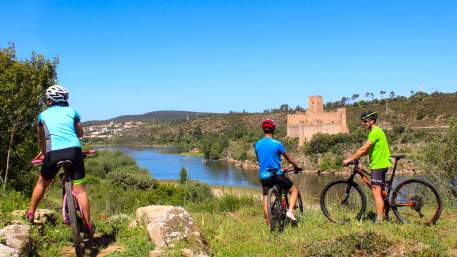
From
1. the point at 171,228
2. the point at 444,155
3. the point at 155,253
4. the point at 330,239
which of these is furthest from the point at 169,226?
the point at 444,155

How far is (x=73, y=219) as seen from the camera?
177 inches

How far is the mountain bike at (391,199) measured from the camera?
5.89m

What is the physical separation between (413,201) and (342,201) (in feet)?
3.46

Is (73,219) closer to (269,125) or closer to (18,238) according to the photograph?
(18,238)

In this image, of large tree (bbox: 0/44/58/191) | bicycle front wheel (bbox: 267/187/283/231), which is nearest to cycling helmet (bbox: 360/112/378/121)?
bicycle front wheel (bbox: 267/187/283/231)

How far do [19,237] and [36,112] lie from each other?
337 inches

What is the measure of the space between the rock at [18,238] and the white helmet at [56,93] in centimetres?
140

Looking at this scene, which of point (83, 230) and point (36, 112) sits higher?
point (36, 112)

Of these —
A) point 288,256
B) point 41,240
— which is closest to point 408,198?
point 288,256

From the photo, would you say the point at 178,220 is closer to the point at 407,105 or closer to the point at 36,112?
the point at 36,112

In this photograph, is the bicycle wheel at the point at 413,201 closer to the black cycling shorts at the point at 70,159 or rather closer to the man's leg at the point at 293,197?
the man's leg at the point at 293,197

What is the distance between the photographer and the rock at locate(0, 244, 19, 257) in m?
3.88

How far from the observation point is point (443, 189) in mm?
11648

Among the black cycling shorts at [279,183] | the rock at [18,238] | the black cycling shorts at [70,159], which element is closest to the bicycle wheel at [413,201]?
the black cycling shorts at [279,183]
